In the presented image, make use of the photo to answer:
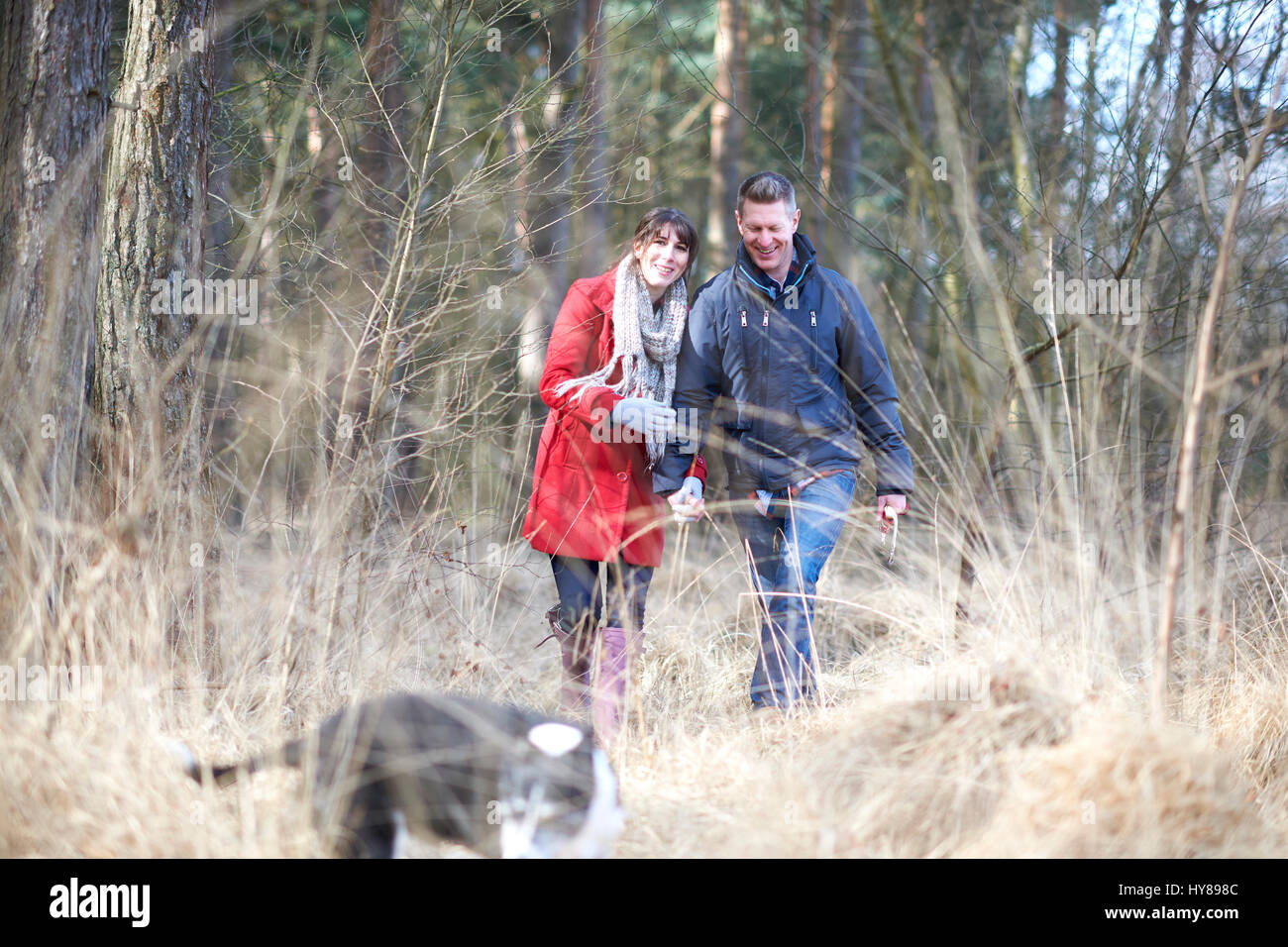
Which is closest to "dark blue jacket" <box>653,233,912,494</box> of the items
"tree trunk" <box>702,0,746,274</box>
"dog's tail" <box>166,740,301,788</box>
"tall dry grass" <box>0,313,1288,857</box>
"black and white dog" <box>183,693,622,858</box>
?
"tall dry grass" <box>0,313,1288,857</box>

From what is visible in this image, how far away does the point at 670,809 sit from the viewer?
2605mm

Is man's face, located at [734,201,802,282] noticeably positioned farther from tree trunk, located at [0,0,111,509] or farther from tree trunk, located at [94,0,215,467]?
tree trunk, located at [0,0,111,509]

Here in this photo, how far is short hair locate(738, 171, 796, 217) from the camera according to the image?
10.4ft

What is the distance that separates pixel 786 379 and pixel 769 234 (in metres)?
0.48

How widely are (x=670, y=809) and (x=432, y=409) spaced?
1.65 m

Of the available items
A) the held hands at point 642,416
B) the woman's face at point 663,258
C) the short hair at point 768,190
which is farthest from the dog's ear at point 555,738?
the short hair at point 768,190

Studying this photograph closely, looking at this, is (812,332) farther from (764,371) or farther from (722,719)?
(722,719)

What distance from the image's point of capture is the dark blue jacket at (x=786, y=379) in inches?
129

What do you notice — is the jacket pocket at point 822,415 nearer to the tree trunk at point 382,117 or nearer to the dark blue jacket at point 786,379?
the dark blue jacket at point 786,379

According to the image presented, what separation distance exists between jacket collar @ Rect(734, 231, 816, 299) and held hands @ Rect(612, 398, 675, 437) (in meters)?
0.53

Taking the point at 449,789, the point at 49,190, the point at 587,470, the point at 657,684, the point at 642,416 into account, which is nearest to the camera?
the point at 449,789

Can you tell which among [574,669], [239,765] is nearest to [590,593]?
[574,669]

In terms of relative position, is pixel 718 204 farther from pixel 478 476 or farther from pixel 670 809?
pixel 670 809

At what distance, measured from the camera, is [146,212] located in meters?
3.43
